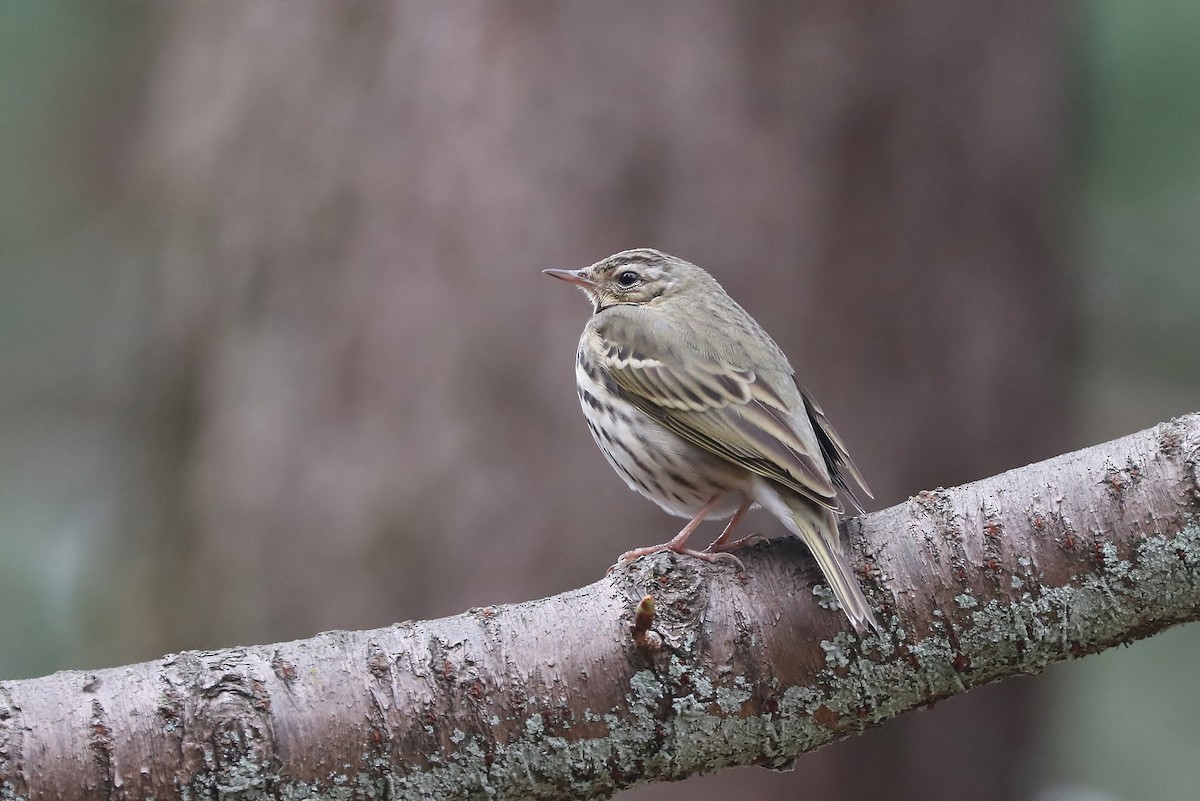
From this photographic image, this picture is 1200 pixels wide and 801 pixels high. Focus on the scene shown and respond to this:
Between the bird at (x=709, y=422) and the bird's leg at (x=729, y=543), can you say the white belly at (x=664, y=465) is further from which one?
the bird's leg at (x=729, y=543)

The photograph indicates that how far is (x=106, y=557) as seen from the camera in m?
6.72

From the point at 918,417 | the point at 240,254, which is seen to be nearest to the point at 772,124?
the point at 918,417

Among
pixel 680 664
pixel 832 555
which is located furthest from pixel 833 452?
pixel 680 664

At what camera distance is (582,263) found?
18.9 feet

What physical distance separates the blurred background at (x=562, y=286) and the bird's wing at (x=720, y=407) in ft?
4.87

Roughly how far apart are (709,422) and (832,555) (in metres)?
0.88

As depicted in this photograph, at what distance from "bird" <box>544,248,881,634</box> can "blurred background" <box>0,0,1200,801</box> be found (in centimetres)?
132

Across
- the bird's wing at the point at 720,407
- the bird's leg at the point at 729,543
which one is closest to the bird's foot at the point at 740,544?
the bird's leg at the point at 729,543

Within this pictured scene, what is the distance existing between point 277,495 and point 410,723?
3.53 m

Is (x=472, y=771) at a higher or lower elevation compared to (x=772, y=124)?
lower

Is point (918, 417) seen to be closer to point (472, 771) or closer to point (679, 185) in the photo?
point (679, 185)

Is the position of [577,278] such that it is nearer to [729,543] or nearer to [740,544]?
[729,543]

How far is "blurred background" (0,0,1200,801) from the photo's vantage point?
572 centimetres

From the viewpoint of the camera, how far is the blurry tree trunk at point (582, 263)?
5699 millimetres
